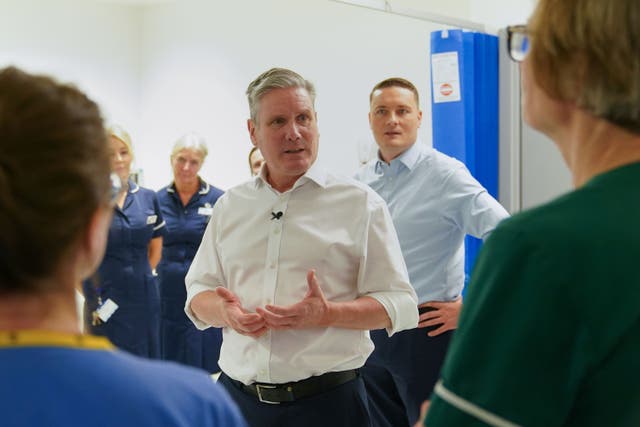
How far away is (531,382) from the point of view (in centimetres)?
87

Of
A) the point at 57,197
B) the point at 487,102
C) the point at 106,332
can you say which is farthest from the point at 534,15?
the point at 106,332

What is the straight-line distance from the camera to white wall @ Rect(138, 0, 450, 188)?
226 inches

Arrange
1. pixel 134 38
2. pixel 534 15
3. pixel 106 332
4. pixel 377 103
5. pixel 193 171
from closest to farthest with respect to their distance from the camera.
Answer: pixel 534 15 < pixel 377 103 < pixel 106 332 < pixel 193 171 < pixel 134 38

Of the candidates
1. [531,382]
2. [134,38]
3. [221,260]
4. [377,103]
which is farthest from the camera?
[134,38]

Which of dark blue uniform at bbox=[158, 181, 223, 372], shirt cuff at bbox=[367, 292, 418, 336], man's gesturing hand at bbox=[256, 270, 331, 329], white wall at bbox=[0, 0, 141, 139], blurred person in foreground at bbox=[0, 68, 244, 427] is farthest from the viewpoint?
white wall at bbox=[0, 0, 141, 139]

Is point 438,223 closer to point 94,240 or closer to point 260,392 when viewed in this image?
point 260,392

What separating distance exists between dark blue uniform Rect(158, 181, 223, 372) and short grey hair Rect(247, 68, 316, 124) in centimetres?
277

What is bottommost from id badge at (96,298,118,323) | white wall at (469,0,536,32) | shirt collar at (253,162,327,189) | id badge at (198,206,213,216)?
id badge at (96,298,118,323)

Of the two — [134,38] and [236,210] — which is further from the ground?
[134,38]

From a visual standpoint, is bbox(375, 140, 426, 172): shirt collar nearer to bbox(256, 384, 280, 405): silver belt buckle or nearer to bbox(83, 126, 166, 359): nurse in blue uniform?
bbox(256, 384, 280, 405): silver belt buckle

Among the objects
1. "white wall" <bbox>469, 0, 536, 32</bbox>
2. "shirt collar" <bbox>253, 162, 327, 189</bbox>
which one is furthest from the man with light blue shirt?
"white wall" <bbox>469, 0, 536, 32</bbox>

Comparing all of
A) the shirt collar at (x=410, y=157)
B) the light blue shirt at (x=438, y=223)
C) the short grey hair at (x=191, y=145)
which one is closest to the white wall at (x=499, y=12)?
the shirt collar at (x=410, y=157)

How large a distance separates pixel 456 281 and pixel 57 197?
8.27 ft

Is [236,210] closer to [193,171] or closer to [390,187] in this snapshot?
[390,187]
